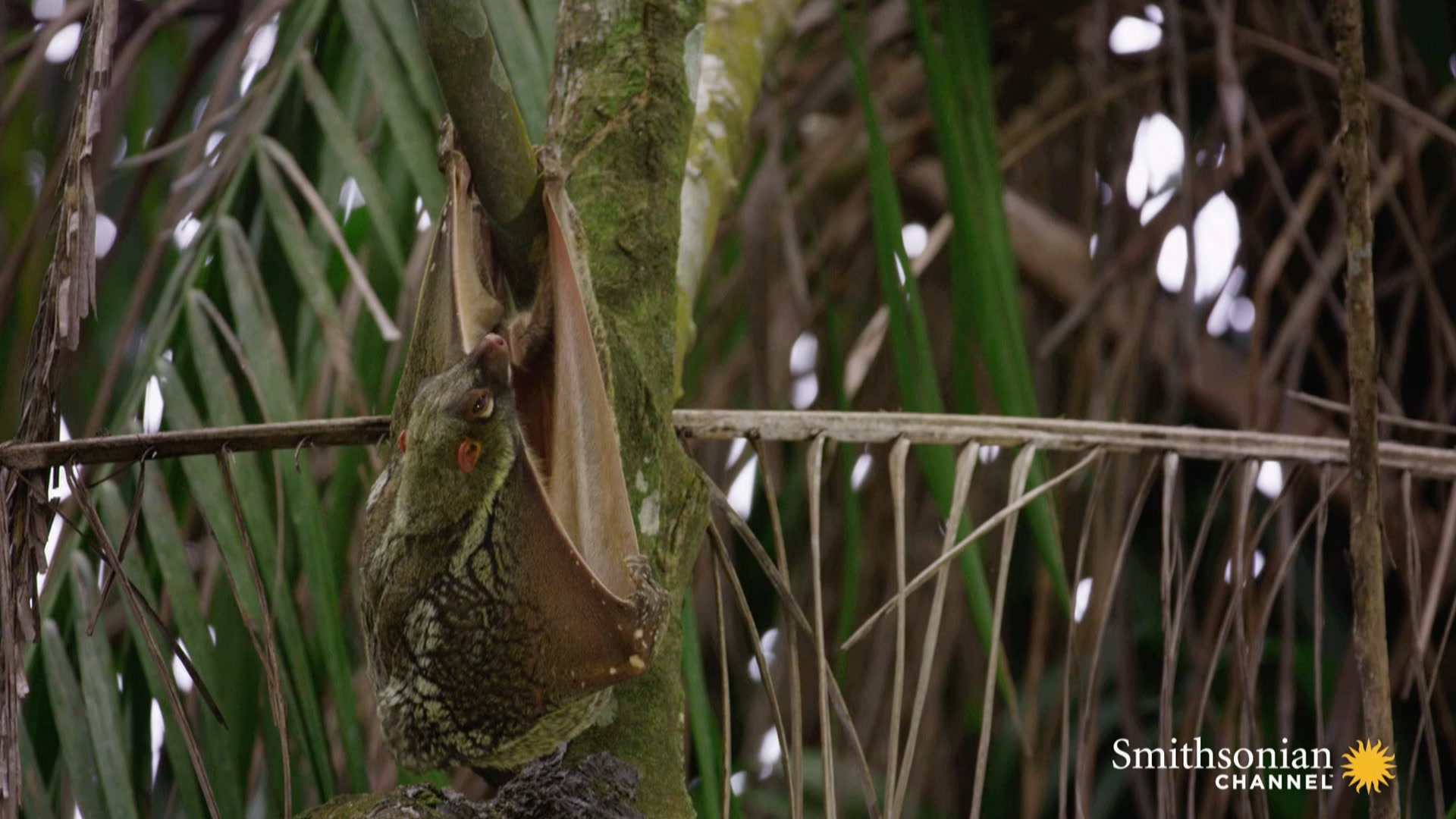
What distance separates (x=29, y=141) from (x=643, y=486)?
7.00 feet

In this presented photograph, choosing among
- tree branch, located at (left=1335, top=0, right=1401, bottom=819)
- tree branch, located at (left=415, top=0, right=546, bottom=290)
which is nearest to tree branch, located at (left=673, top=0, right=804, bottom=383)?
tree branch, located at (left=415, top=0, right=546, bottom=290)

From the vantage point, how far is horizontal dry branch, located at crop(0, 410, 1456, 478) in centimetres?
120

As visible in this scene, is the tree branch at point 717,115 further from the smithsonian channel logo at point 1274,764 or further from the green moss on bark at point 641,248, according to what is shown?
the smithsonian channel logo at point 1274,764

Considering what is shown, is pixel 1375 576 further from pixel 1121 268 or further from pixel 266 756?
pixel 1121 268

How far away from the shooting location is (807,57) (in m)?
2.93

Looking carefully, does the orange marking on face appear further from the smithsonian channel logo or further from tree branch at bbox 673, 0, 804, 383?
the smithsonian channel logo

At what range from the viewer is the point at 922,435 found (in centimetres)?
132

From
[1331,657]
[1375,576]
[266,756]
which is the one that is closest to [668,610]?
[1375,576]

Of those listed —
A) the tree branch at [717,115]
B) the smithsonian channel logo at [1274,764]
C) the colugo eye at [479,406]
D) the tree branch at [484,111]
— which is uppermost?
the tree branch at [717,115]

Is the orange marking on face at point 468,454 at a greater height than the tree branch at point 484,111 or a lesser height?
lesser

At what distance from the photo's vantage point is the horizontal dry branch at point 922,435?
47.3 inches

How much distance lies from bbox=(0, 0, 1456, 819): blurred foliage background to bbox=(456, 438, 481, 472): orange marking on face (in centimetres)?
20

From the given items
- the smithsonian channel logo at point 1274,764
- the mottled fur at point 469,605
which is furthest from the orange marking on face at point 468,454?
the smithsonian channel logo at point 1274,764

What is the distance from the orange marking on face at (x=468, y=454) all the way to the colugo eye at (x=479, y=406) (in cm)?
2
